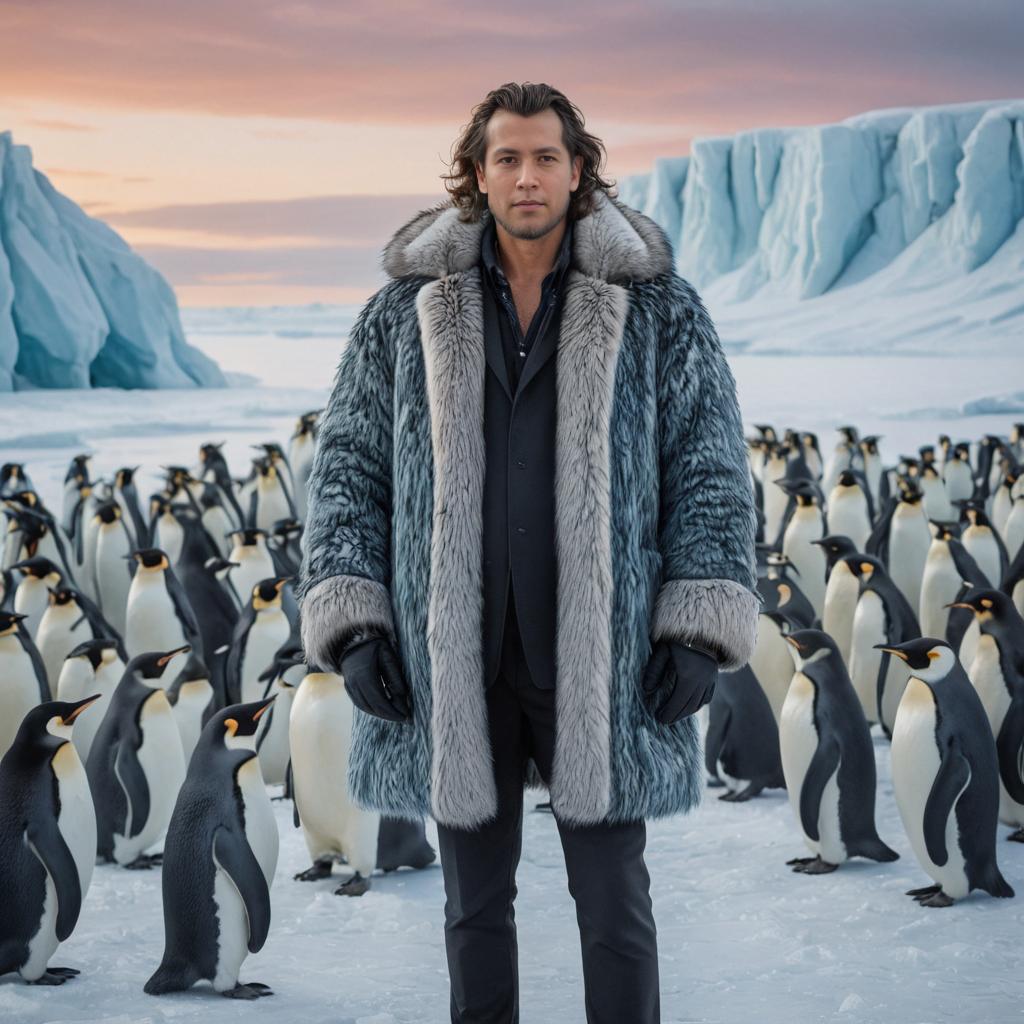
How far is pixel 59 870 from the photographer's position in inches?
94.7

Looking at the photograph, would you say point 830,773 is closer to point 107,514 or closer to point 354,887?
point 354,887

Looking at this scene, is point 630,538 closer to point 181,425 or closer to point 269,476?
point 269,476

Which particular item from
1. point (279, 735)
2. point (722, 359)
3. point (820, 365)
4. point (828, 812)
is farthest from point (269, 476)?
A: point (820, 365)

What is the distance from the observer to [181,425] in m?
17.2

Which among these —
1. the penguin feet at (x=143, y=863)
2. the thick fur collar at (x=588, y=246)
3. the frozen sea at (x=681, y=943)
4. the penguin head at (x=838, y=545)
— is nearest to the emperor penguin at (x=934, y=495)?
the penguin head at (x=838, y=545)

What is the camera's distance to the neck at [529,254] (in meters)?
1.60

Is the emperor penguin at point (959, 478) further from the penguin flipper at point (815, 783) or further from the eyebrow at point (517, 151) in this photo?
the eyebrow at point (517, 151)

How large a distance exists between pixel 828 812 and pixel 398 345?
193 cm

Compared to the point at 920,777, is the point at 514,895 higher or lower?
higher

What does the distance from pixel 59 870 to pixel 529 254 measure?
155 centimetres

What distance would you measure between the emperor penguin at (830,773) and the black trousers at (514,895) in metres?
1.56

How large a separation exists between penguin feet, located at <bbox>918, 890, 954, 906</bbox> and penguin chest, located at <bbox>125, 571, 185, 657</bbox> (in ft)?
9.10

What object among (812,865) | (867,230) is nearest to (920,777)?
(812,865)

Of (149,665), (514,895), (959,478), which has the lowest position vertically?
(514,895)
